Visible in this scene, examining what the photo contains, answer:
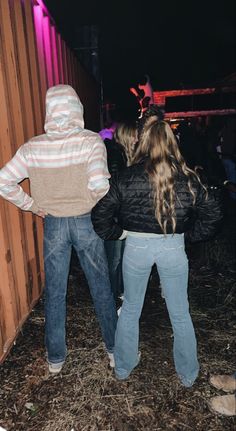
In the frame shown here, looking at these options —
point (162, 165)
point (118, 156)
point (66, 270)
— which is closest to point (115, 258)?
point (66, 270)

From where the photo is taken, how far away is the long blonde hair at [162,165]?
204cm

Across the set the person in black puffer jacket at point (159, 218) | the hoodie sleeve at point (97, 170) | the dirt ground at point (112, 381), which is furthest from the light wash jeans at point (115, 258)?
the hoodie sleeve at point (97, 170)

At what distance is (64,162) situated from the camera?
89.0 inches

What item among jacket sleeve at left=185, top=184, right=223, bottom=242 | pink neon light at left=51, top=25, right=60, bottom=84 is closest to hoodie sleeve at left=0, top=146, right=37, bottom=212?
jacket sleeve at left=185, top=184, right=223, bottom=242

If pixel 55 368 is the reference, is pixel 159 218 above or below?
above

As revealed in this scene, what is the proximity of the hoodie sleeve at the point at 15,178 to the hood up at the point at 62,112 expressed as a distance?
297 millimetres

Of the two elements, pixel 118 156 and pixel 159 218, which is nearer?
pixel 159 218

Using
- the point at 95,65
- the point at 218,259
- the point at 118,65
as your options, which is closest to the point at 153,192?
the point at 218,259

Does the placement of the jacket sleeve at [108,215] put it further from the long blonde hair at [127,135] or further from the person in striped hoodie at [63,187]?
the long blonde hair at [127,135]

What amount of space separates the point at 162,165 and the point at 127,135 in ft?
4.04

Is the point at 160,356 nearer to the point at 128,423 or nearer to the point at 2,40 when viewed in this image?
the point at 128,423

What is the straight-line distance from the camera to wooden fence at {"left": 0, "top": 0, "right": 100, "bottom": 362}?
2.95 meters

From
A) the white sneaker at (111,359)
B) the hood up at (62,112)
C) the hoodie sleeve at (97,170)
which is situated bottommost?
the white sneaker at (111,359)

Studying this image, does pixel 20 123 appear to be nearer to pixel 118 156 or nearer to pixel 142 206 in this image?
pixel 118 156
